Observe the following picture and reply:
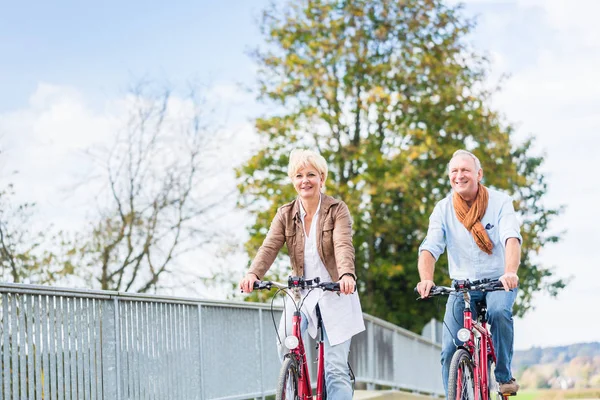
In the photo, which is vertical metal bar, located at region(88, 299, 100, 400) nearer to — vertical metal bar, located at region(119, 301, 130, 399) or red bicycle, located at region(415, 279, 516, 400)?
vertical metal bar, located at region(119, 301, 130, 399)

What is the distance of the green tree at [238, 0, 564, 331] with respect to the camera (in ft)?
86.8

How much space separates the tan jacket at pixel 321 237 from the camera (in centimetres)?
578

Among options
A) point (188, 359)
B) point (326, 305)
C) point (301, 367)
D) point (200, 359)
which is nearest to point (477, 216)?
point (326, 305)

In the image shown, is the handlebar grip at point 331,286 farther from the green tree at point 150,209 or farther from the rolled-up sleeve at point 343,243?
the green tree at point 150,209

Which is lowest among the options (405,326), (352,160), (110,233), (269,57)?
(405,326)

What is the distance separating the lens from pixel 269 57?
28969 millimetres

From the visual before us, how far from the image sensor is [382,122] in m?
27.2

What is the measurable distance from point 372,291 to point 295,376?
22703 millimetres

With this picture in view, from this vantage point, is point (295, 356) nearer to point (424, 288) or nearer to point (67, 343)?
point (424, 288)

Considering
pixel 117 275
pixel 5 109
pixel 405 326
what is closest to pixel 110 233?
pixel 117 275

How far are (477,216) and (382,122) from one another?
827 inches

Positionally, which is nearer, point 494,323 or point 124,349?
point 494,323

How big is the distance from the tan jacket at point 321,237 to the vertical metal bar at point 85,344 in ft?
5.41

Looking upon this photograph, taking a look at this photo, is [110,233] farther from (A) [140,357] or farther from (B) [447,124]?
(A) [140,357]
